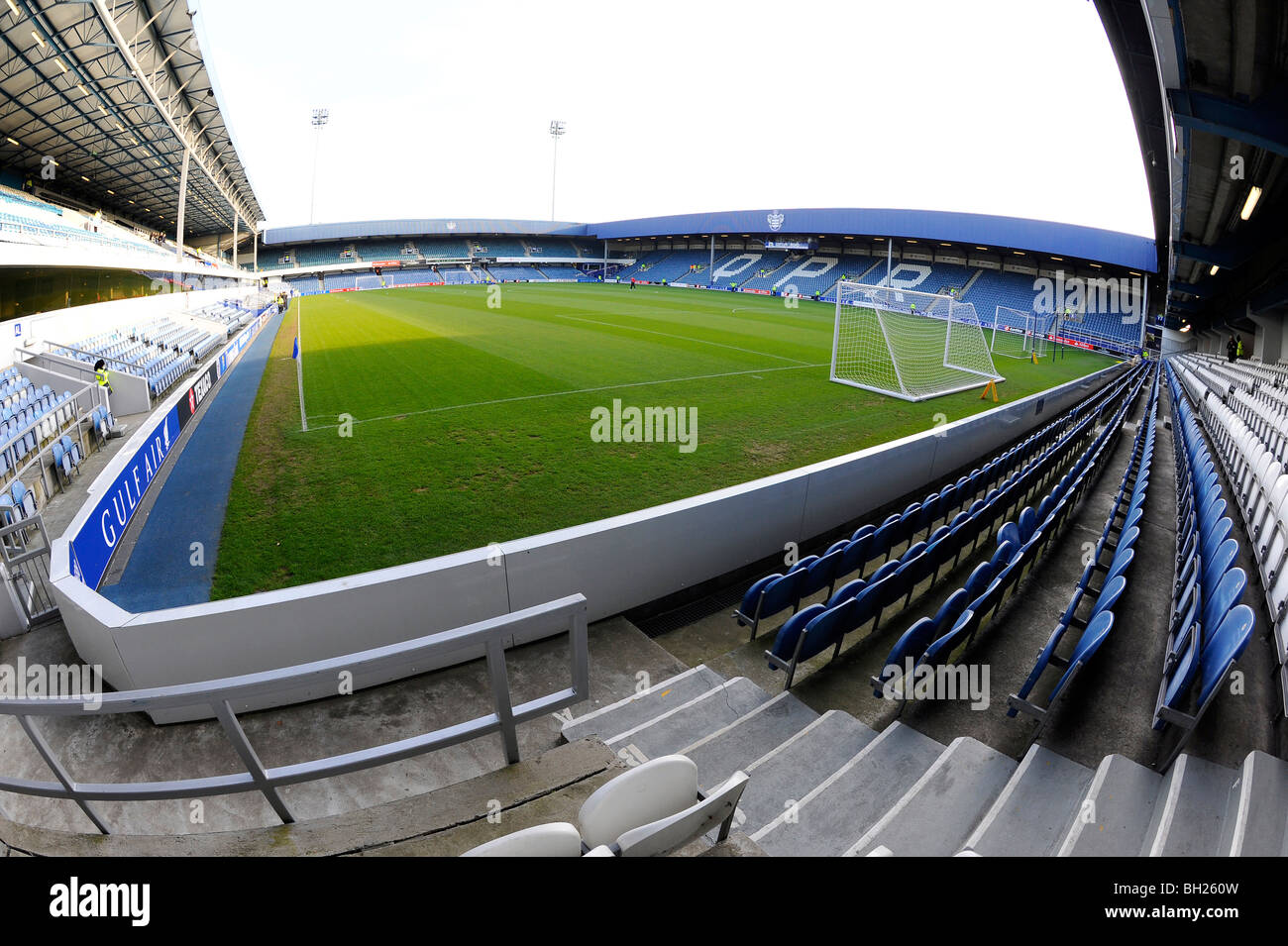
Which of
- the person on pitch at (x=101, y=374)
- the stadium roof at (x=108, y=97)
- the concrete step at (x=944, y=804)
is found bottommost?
the concrete step at (x=944, y=804)

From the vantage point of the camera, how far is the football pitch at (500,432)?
7344 millimetres

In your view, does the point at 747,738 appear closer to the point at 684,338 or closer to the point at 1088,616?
the point at 1088,616

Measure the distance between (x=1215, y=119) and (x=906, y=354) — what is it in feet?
46.2

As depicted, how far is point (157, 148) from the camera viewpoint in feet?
111

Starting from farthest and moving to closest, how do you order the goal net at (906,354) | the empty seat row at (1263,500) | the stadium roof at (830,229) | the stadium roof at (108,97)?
the stadium roof at (830,229) → the stadium roof at (108,97) → the goal net at (906,354) → the empty seat row at (1263,500)

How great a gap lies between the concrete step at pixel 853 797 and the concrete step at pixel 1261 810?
1.43 meters

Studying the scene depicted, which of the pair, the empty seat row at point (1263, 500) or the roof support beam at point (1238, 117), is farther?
the roof support beam at point (1238, 117)

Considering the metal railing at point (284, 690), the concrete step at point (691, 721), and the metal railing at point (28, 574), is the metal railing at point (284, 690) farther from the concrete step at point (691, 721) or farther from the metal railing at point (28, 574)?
the metal railing at point (28, 574)

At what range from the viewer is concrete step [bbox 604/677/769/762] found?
12.7 feet

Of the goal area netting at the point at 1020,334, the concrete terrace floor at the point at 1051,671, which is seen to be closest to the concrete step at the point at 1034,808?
the concrete terrace floor at the point at 1051,671

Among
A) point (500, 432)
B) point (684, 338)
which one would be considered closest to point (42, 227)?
point (500, 432)

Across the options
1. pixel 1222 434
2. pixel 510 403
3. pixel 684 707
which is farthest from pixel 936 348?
pixel 684 707
